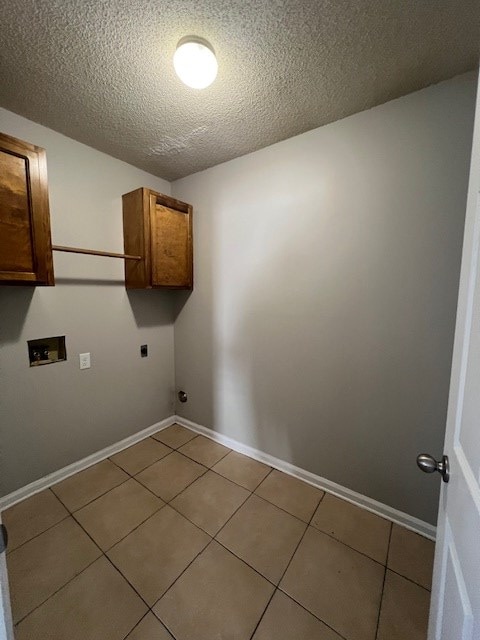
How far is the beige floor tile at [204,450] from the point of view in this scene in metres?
2.01

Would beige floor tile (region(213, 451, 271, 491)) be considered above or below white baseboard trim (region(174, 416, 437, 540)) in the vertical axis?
below

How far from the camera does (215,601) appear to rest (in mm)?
1084

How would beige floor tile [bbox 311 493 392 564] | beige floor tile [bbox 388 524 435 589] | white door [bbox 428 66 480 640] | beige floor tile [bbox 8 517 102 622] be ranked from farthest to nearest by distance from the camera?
beige floor tile [bbox 311 493 392 564] → beige floor tile [bbox 388 524 435 589] → beige floor tile [bbox 8 517 102 622] → white door [bbox 428 66 480 640]

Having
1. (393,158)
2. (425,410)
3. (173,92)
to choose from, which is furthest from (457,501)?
(173,92)

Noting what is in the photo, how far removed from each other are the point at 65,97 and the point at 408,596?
3.00 meters

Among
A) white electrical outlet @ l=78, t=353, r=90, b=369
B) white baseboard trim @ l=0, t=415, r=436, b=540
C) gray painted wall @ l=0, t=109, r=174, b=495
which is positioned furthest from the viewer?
white electrical outlet @ l=78, t=353, r=90, b=369

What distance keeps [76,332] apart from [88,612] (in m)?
1.49

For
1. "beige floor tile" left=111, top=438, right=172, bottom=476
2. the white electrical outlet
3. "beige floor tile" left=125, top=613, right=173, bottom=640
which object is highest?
the white electrical outlet

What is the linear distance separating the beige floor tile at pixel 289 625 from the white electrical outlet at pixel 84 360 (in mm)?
1767

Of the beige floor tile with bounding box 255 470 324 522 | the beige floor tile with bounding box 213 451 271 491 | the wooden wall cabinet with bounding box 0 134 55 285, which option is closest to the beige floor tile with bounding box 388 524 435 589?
the beige floor tile with bounding box 255 470 324 522

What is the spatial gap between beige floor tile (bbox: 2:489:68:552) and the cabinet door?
160 cm

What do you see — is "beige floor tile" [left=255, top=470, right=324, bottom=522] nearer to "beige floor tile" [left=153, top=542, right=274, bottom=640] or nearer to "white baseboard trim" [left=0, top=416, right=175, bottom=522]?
"beige floor tile" [left=153, top=542, right=274, bottom=640]

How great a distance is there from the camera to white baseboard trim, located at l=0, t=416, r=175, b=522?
61.8 inches

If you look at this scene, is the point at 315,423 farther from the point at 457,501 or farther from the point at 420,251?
the point at 420,251
